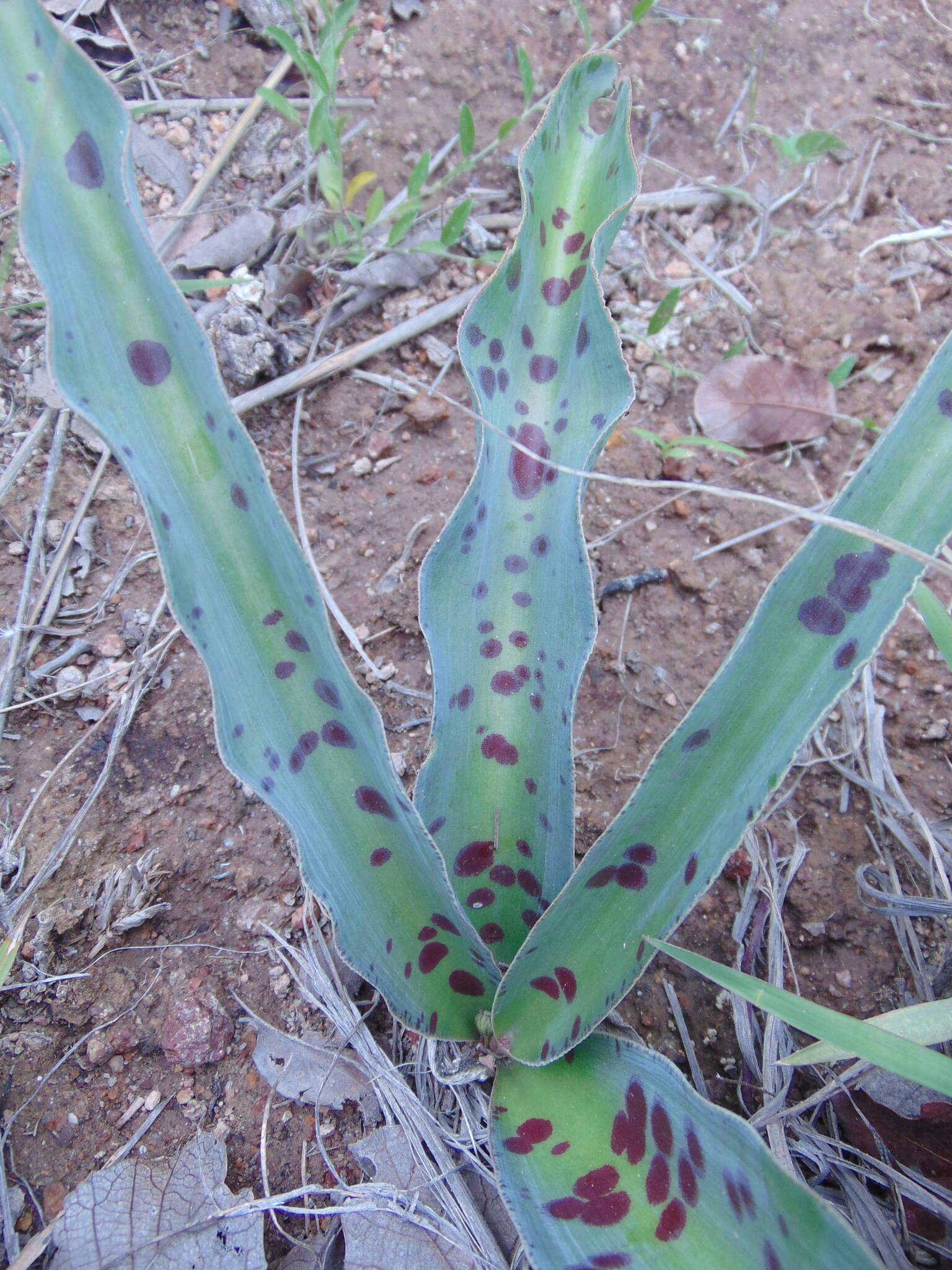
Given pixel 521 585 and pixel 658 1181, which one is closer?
pixel 658 1181

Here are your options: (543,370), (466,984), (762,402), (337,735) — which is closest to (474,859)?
(466,984)

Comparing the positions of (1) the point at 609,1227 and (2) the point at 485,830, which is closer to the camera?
(1) the point at 609,1227

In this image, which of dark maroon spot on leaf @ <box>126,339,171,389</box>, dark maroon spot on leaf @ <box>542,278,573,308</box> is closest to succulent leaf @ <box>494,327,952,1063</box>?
dark maroon spot on leaf @ <box>542,278,573,308</box>

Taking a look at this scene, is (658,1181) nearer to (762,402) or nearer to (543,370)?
(543,370)

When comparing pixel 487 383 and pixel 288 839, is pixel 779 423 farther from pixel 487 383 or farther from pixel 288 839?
pixel 288 839

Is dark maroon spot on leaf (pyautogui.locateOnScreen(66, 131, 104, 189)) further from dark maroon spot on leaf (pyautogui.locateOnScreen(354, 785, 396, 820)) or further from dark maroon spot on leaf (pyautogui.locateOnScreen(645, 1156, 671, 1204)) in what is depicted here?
dark maroon spot on leaf (pyautogui.locateOnScreen(645, 1156, 671, 1204))

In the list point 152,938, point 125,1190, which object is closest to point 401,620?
point 152,938
